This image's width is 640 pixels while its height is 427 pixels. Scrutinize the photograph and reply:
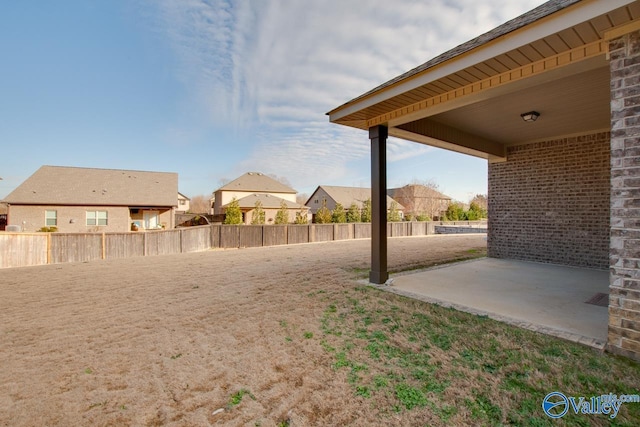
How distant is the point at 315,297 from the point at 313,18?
858 cm

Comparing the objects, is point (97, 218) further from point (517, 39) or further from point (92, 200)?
point (517, 39)

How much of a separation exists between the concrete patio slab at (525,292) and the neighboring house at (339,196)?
25.8 m

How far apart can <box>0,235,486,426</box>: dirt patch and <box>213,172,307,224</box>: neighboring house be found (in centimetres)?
2084

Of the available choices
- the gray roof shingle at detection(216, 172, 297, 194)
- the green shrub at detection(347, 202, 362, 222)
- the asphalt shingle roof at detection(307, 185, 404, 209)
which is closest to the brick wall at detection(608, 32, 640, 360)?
the green shrub at detection(347, 202, 362, 222)

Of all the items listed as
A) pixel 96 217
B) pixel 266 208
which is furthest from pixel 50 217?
pixel 266 208

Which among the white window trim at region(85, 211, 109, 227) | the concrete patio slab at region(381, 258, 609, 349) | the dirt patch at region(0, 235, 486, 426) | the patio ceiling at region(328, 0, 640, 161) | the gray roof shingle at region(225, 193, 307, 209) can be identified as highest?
the patio ceiling at region(328, 0, 640, 161)

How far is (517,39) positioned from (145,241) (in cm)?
1201

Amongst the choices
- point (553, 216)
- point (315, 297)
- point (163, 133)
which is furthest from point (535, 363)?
point (163, 133)

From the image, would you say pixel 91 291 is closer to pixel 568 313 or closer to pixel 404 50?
pixel 568 313

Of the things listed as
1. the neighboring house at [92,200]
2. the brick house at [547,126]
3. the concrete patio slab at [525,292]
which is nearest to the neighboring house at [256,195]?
the neighboring house at [92,200]

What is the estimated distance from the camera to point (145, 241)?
1069 centimetres

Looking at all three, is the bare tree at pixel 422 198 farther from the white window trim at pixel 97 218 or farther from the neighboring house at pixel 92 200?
the white window trim at pixel 97 218

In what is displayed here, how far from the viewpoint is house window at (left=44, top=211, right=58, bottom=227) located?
678 inches

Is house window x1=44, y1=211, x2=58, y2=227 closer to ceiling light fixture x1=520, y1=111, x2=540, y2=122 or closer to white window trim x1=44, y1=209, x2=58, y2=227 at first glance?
white window trim x1=44, y1=209, x2=58, y2=227
